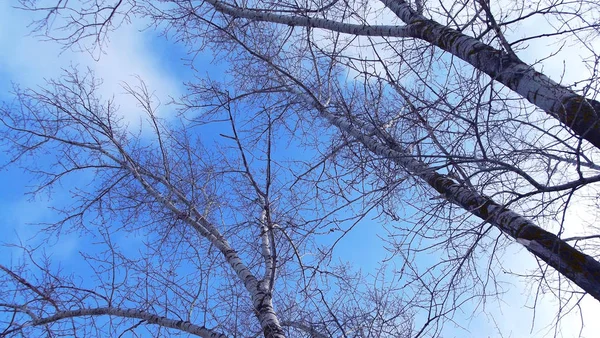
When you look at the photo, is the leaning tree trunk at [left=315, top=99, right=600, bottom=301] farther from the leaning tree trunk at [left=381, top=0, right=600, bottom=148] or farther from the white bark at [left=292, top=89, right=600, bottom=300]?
the leaning tree trunk at [left=381, top=0, right=600, bottom=148]

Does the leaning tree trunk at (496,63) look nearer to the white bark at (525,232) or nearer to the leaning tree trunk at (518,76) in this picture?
the leaning tree trunk at (518,76)

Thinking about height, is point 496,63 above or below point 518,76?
above

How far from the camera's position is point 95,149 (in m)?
5.01

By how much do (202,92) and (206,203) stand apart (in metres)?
1.26

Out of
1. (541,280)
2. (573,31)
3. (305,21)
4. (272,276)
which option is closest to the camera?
(573,31)

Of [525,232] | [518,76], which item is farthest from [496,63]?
[525,232]

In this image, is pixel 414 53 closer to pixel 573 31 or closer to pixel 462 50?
pixel 462 50

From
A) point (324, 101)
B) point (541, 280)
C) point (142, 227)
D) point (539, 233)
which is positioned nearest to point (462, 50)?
point (539, 233)

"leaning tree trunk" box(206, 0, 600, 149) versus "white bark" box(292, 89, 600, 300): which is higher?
"leaning tree trunk" box(206, 0, 600, 149)

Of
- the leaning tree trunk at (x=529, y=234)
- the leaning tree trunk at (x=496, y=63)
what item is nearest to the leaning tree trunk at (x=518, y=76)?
the leaning tree trunk at (x=496, y=63)

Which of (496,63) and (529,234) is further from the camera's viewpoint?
(496,63)

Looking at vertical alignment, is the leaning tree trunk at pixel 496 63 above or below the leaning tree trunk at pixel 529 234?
above

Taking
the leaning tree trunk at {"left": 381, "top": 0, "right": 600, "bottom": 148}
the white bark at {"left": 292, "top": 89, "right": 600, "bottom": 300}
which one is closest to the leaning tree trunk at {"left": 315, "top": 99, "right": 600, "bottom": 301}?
the white bark at {"left": 292, "top": 89, "right": 600, "bottom": 300}

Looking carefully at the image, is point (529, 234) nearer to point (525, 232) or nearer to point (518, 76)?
point (525, 232)
